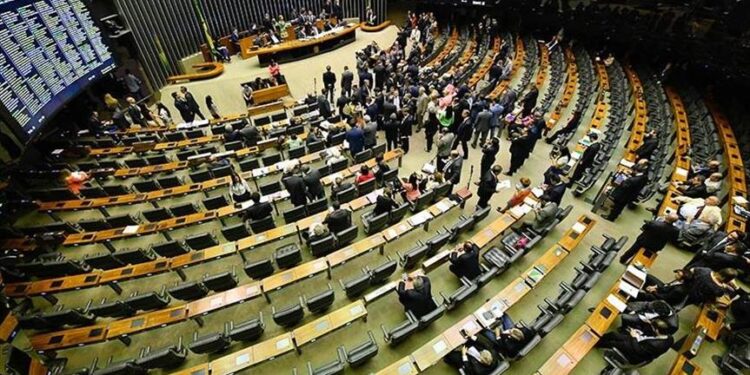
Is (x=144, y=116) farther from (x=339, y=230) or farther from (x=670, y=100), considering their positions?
(x=670, y=100)

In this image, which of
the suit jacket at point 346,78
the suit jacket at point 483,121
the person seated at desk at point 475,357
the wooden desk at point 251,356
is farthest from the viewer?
the suit jacket at point 346,78

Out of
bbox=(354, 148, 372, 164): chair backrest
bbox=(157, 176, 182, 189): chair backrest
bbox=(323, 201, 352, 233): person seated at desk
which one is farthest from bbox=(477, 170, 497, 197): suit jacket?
bbox=(157, 176, 182, 189): chair backrest

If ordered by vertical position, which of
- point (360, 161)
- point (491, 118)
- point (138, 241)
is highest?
point (491, 118)

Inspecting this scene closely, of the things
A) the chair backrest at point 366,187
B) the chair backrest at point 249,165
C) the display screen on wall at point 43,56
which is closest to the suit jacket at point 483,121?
the chair backrest at point 366,187

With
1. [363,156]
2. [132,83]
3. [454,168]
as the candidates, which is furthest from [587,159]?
[132,83]

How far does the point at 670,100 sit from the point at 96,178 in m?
17.7

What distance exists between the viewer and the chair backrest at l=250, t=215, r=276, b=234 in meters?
6.52

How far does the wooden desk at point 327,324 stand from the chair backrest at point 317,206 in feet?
8.27

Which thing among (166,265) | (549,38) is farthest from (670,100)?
(166,265)

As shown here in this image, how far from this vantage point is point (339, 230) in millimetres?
6504

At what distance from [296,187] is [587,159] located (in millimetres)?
6533

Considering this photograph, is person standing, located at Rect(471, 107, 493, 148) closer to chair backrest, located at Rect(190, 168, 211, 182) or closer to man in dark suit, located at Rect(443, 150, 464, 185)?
man in dark suit, located at Rect(443, 150, 464, 185)

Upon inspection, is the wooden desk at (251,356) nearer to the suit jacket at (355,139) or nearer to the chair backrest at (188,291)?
the chair backrest at (188,291)

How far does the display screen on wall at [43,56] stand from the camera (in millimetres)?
7094
